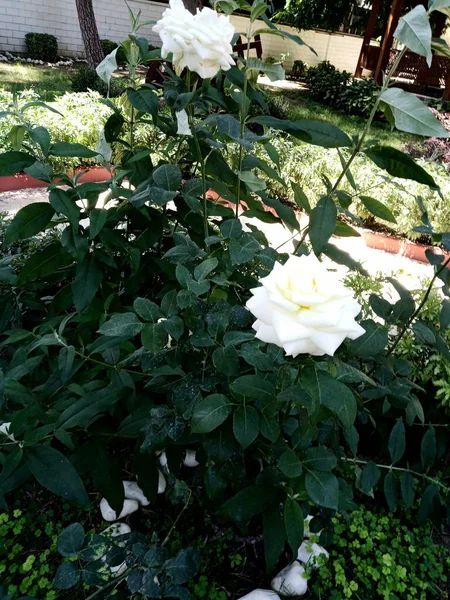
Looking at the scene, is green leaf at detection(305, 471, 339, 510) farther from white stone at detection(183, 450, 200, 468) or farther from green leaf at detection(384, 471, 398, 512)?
white stone at detection(183, 450, 200, 468)

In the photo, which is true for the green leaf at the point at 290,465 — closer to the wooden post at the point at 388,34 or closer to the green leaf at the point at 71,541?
the green leaf at the point at 71,541

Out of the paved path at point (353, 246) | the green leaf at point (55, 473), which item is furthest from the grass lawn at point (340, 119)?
the green leaf at point (55, 473)

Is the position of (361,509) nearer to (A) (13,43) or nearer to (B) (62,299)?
(B) (62,299)

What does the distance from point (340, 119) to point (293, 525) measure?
11345 millimetres

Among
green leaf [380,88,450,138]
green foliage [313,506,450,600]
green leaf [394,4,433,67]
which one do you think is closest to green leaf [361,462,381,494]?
green foliage [313,506,450,600]

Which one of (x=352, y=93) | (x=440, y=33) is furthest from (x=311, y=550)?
(x=440, y=33)

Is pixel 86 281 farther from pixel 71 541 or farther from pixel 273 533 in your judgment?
pixel 273 533

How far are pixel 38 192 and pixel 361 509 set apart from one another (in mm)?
4053

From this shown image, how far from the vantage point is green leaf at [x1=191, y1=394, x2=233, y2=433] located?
3.13ft

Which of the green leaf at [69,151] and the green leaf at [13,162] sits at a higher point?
the green leaf at [69,151]

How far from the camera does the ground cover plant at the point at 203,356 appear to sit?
0.94m

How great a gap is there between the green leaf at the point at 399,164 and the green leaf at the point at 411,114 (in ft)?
0.37

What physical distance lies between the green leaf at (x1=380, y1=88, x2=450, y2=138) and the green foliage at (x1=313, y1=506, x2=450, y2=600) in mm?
1096

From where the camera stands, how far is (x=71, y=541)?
1.02 meters
